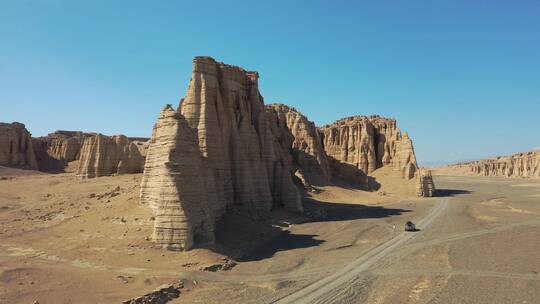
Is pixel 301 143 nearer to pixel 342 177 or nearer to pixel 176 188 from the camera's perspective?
pixel 342 177

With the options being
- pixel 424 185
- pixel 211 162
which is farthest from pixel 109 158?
pixel 424 185

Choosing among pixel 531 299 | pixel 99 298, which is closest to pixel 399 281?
pixel 531 299

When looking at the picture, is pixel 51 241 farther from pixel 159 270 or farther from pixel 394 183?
pixel 394 183

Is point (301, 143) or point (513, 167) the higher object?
point (301, 143)

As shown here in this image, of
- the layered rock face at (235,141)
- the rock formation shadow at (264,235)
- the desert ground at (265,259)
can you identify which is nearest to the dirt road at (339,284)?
the desert ground at (265,259)

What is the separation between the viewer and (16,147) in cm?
7988

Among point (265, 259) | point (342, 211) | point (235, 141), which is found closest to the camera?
point (265, 259)

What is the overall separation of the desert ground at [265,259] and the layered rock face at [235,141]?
3.06 metres

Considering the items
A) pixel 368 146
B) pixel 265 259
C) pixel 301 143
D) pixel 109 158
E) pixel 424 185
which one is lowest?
pixel 265 259

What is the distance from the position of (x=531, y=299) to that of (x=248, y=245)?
1756 cm

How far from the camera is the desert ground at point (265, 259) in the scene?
18766mm

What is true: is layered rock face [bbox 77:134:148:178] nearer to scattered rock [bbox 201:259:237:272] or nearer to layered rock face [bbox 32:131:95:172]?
scattered rock [bbox 201:259:237:272]

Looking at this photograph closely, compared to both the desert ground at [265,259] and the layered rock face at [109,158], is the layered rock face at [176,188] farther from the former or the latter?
the layered rock face at [109,158]

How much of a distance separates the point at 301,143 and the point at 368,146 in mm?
16526
